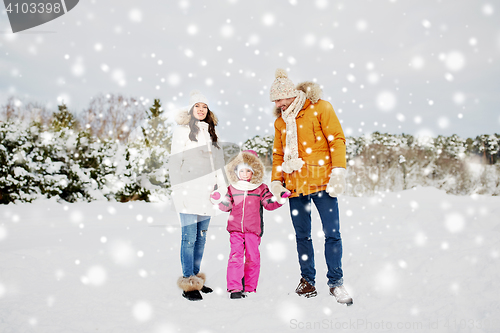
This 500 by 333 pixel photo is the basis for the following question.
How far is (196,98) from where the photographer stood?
11.1 ft

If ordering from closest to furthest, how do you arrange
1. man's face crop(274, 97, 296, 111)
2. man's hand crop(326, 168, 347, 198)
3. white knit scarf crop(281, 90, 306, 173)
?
man's hand crop(326, 168, 347, 198) → white knit scarf crop(281, 90, 306, 173) → man's face crop(274, 97, 296, 111)

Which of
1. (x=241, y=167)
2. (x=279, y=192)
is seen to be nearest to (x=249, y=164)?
(x=241, y=167)

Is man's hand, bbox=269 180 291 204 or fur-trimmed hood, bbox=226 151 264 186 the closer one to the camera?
man's hand, bbox=269 180 291 204

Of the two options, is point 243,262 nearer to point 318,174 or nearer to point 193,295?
point 193,295

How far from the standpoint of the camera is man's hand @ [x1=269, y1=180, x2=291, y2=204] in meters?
3.10

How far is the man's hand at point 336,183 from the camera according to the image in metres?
2.79

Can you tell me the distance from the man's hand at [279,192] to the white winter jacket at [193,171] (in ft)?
1.92

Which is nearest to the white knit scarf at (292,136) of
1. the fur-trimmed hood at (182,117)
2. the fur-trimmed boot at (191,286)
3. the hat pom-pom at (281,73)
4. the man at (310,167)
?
the man at (310,167)

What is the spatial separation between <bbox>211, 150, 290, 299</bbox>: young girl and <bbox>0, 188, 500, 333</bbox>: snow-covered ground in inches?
9.2

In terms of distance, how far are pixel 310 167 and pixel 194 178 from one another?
1.25m

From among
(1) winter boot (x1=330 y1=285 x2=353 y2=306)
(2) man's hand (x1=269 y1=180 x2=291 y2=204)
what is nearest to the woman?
(2) man's hand (x1=269 y1=180 x2=291 y2=204)

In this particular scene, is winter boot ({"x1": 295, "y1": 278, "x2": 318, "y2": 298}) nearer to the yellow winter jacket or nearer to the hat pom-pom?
the yellow winter jacket

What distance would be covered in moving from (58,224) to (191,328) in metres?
5.49

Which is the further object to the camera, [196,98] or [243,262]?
[196,98]
